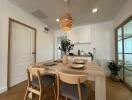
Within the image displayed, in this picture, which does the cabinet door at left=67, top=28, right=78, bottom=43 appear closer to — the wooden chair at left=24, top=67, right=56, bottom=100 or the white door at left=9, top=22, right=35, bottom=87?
the white door at left=9, top=22, right=35, bottom=87

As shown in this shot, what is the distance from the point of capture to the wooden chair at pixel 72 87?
1.24 metres

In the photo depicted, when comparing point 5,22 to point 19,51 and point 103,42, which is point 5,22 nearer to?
point 19,51

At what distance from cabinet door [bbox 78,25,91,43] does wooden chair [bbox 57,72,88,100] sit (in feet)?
10.6

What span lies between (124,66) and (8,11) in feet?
13.5

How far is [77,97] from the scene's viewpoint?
1344 millimetres

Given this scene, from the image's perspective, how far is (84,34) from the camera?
453 centimetres

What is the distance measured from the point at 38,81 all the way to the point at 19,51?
1.77 meters

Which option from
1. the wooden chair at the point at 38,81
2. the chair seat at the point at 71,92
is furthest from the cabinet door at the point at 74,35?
the chair seat at the point at 71,92

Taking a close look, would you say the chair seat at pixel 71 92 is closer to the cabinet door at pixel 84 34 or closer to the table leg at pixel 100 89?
the table leg at pixel 100 89

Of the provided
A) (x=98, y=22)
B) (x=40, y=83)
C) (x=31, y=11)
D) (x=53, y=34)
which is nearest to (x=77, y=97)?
(x=40, y=83)

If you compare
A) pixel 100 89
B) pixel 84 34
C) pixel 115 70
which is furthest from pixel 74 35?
pixel 100 89

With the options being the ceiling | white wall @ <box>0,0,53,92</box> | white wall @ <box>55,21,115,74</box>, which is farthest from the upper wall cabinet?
white wall @ <box>0,0,53,92</box>

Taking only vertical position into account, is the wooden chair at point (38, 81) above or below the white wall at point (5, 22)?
below

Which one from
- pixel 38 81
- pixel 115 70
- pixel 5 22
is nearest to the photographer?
pixel 38 81
